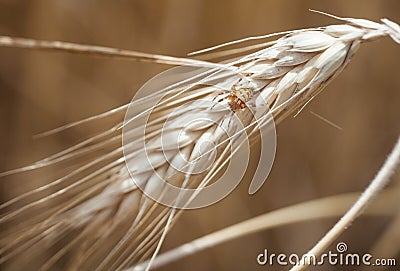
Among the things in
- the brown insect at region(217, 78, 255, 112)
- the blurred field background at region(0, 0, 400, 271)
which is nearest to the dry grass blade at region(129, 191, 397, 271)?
the brown insect at region(217, 78, 255, 112)

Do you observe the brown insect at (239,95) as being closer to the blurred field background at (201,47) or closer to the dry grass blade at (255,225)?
the dry grass blade at (255,225)

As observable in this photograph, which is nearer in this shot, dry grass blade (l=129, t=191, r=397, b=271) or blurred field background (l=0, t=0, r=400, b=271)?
dry grass blade (l=129, t=191, r=397, b=271)

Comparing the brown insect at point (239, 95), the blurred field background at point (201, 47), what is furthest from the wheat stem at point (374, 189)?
the blurred field background at point (201, 47)

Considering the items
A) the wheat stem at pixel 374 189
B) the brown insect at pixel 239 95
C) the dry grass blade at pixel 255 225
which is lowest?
the dry grass blade at pixel 255 225

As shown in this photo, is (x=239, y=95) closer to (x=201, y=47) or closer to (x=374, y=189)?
(x=374, y=189)

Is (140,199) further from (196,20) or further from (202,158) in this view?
(196,20)

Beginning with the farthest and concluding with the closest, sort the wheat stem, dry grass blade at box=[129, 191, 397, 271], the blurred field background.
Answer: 1. the blurred field background
2. dry grass blade at box=[129, 191, 397, 271]
3. the wheat stem

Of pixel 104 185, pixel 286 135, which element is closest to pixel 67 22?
pixel 286 135

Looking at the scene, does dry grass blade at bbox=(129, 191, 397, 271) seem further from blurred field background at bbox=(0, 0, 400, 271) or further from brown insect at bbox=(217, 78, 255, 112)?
blurred field background at bbox=(0, 0, 400, 271)
